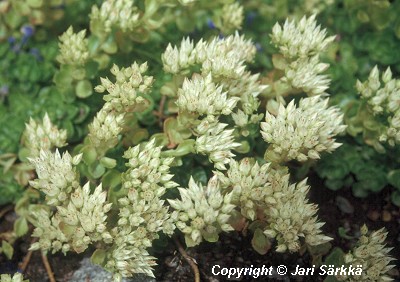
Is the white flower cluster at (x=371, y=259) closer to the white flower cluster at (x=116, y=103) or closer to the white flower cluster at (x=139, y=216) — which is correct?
the white flower cluster at (x=139, y=216)

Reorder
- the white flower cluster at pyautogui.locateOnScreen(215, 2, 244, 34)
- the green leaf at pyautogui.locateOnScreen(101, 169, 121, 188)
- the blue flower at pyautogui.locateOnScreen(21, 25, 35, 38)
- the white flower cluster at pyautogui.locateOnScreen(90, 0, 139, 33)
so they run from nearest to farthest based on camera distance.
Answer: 1. the green leaf at pyautogui.locateOnScreen(101, 169, 121, 188)
2. the white flower cluster at pyautogui.locateOnScreen(90, 0, 139, 33)
3. the white flower cluster at pyautogui.locateOnScreen(215, 2, 244, 34)
4. the blue flower at pyautogui.locateOnScreen(21, 25, 35, 38)

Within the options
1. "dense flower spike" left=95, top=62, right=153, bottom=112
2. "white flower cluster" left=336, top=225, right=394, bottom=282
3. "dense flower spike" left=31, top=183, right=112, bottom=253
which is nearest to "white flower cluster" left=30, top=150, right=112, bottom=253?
"dense flower spike" left=31, top=183, right=112, bottom=253

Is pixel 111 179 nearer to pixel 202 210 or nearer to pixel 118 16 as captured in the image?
pixel 202 210

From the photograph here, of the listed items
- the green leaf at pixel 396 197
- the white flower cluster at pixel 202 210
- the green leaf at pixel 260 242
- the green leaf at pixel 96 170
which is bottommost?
the green leaf at pixel 396 197

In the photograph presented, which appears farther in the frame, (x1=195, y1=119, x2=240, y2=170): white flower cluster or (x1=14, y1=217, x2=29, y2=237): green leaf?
(x1=14, y1=217, x2=29, y2=237): green leaf

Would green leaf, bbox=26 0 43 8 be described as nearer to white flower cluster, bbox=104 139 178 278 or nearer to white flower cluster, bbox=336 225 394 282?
white flower cluster, bbox=104 139 178 278

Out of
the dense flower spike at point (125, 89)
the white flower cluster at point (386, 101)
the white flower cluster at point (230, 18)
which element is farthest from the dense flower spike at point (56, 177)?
the white flower cluster at point (386, 101)
